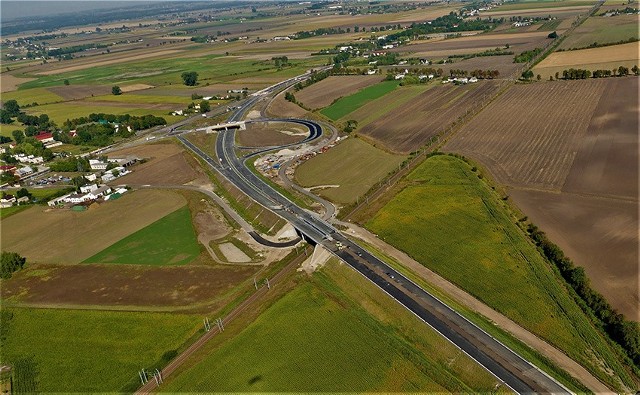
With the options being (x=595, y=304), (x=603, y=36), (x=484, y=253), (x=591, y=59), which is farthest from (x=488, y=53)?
(x=595, y=304)

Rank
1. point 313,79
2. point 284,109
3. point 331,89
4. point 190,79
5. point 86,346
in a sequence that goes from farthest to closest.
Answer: point 190,79, point 313,79, point 331,89, point 284,109, point 86,346

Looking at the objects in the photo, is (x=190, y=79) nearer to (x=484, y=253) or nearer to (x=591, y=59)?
(x=591, y=59)

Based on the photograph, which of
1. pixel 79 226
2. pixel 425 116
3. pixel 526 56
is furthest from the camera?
pixel 526 56

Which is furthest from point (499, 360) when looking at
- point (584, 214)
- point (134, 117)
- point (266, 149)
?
point (134, 117)

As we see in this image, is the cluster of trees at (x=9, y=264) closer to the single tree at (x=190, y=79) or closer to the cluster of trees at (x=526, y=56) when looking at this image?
the single tree at (x=190, y=79)

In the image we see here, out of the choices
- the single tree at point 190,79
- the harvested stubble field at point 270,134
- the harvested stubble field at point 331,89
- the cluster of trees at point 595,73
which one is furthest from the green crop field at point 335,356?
the single tree at point 190,79

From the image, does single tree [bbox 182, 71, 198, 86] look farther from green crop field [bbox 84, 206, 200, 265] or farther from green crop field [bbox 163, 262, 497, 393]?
green crop field [bbox 163, 262, 497, 393]

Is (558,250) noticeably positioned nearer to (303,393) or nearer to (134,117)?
(303,393)
